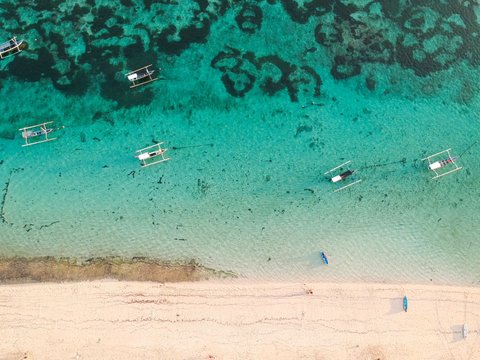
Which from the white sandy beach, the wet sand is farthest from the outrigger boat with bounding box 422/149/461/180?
the wet sand

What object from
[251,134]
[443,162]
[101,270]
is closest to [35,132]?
[101,270]

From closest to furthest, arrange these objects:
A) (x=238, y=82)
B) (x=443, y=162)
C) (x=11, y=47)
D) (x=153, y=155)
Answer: (x=153, y=155), (x=443, y=162), (x=11, y=47), (x=238, y=82)

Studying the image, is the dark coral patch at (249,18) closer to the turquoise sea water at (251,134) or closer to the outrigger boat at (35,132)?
the turquoise sea water at (251,134)

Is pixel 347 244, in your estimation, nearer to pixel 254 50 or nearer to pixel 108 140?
pixel 254 50

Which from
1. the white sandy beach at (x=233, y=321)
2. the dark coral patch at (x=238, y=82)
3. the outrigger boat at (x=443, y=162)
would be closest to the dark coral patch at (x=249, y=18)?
the dark coral patch at (x=238, y=82)

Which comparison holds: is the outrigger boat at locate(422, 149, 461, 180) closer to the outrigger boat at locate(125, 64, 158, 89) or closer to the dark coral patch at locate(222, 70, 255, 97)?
the dark coral patch at locate(222, 70, 255, 97)

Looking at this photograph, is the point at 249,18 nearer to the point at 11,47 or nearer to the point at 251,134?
the point at 251,134

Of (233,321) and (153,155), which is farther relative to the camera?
(153,155)
